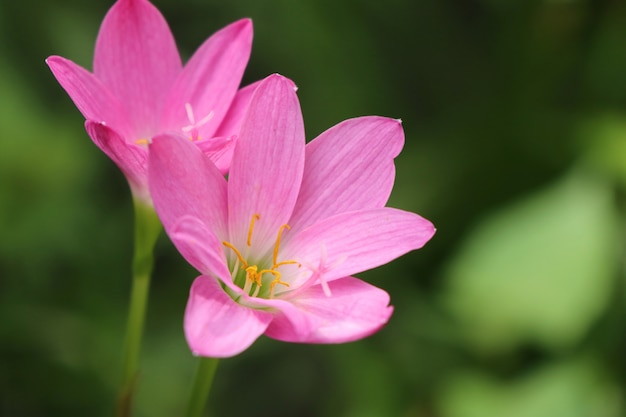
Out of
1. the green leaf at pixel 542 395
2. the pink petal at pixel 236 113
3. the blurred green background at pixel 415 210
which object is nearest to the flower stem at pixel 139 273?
the pink petal at pixel 236 113

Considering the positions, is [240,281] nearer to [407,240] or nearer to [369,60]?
[407,240]

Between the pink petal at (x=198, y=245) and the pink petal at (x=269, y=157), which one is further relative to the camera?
the pink petal at (x=269, y=157)

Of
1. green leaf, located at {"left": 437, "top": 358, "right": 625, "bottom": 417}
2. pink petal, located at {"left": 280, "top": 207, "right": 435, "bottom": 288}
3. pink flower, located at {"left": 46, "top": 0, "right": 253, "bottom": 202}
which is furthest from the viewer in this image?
green leaf, located at {"left": 437, "top": 358, "right": 625, "bottom": 417}

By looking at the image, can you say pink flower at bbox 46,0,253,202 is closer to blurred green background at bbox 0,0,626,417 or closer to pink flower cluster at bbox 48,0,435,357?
pink flower cluster at bbox 48,0,435,357

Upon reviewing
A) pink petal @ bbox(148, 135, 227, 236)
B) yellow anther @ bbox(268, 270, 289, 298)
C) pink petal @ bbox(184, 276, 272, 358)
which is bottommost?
yellow anther @ bbox(268, 270, 289, 298)

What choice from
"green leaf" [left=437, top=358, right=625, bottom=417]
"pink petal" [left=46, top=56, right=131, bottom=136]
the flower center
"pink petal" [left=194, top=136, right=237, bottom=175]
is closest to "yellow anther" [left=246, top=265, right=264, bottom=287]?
the flower center

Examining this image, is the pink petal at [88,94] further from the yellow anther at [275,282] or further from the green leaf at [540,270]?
the green leaf at [540,270]

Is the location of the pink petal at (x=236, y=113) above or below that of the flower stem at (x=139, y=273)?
above
